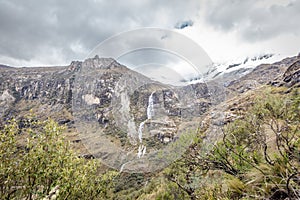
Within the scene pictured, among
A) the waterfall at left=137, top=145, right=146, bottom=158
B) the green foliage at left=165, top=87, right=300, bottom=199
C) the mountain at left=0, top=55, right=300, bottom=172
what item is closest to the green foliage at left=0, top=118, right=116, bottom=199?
the mountain at left=0, top=55, right=300, bottom=172

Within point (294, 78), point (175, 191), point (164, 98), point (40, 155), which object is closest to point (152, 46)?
point (164, 98)

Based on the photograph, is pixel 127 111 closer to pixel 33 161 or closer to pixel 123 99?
pixel 123 99

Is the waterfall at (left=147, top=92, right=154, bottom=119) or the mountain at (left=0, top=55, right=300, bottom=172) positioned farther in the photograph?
the waterfall at (left=147, top=92, right=154, bottom=119)

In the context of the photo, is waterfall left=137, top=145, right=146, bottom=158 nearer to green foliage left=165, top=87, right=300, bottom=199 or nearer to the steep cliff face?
the steep cliff face

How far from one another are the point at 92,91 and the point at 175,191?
51.1 ft

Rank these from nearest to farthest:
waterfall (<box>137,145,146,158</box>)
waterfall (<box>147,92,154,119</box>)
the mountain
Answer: the mountain, waterfall (<box>137,145,146,158</box>), waterfall (<box>147,92,154,119</box>)

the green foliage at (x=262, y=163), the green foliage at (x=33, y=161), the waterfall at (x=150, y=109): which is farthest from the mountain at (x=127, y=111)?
the green foliage at (x=262, y=163)

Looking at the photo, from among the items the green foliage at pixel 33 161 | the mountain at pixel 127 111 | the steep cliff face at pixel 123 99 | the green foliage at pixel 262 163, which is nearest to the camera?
the green foliage at pixel 262 163

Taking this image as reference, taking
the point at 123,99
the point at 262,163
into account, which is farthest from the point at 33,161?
the point at 262,163

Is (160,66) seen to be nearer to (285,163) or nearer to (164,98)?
(164,98)

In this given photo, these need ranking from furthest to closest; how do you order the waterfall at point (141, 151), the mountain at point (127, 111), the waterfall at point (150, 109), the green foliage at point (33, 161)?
the waterfall at point (150, 109) < the waterfall at point (141, 151) < the mountain at point (127, 111) < the green foliage at point (33, 161)

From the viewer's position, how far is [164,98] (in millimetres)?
9695

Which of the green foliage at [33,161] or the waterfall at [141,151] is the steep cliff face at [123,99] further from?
the green foliage at [33,161]

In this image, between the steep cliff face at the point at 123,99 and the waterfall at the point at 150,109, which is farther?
the waterfall at the point at 150,109
